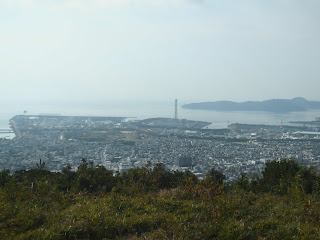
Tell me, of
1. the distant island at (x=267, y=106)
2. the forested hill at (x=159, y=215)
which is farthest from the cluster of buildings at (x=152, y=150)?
the distant island at (x=267, y=106)

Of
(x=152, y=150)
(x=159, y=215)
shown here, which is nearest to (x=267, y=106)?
(x=152, y=150)

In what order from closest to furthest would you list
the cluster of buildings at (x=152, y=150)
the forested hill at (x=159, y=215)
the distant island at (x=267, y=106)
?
the forested hill at (x=159, y=215), the cluster of buildings at (x=152, y=150), the distant island at (x=267, y=106)

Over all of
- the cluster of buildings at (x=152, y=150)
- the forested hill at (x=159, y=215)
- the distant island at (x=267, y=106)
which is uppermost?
the distant island at (x=267, y=106)

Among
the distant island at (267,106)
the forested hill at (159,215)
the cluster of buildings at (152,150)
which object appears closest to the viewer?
the forested hill at (159,215)

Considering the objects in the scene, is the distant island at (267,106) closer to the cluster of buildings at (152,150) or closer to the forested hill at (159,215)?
the cluster of buildings at (152,150)

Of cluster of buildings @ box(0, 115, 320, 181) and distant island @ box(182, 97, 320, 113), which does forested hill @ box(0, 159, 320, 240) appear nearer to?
cluster of buildings @ box(0, 115, 320, 181)

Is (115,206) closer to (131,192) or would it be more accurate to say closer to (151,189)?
(131,192)

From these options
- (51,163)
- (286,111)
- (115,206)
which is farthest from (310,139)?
(286,111)

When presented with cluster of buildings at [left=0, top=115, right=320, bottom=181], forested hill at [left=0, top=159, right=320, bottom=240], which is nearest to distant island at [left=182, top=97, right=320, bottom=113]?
cluster of buildings at [left=0, top=115, right=320, bottom=181]

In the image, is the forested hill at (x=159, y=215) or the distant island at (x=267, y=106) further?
the distant island at (x=267, y=106)
